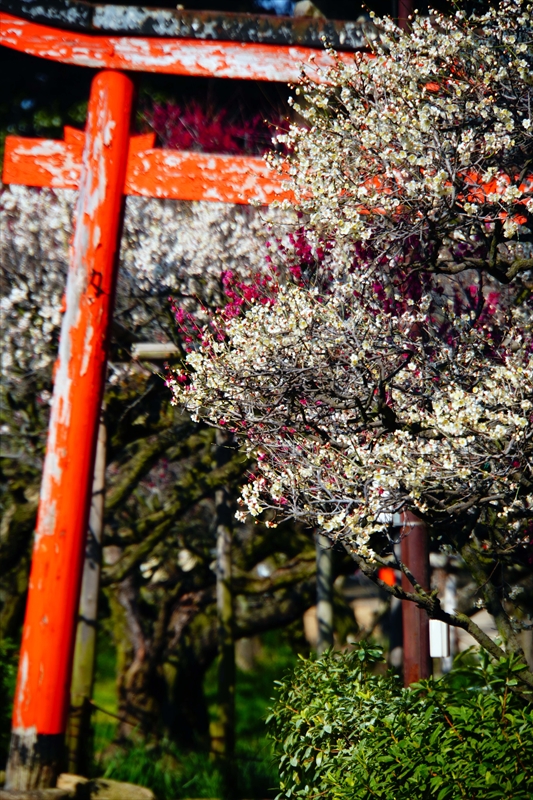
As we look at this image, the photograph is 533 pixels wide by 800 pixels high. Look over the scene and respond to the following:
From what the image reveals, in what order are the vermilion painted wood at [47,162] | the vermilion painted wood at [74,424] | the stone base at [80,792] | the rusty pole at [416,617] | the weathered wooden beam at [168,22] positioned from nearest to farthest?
the stone base at [80,792]
the rusty pole at [416,617]
the vermilion painted wood at [74,424]
the weathered wooden beam at [168,22]
the vermilion painted wood at [47,162]

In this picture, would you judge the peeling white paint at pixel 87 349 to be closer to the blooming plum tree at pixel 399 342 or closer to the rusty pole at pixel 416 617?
the blooming plum tree at pixel 399 342

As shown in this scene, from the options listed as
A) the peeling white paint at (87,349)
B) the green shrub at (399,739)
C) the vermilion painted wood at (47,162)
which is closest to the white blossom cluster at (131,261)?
the vermilion painted wood at (47,162)

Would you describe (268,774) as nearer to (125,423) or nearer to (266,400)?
(125,423)

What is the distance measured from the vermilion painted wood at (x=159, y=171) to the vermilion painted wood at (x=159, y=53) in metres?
0.52

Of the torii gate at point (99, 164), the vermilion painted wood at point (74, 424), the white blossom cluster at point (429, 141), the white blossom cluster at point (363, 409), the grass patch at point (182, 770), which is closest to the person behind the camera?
the white blossom cluster at point (363, 409)

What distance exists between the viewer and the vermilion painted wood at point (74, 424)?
18.0ft

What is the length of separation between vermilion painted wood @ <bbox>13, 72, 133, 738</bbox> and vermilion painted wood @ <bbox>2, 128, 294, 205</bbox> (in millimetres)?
154

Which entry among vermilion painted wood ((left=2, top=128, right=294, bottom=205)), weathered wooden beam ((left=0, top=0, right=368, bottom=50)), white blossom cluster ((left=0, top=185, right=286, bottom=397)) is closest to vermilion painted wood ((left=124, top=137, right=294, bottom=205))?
vermilion painted wood ((left=2, top=128, right=294, bottom=205))

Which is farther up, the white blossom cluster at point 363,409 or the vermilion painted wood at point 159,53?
the vermilion painted wood at point 159,53

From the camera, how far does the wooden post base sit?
17.6 feet

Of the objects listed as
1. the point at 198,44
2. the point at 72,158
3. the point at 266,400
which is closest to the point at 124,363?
the point at 72,158

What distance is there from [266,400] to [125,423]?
16.1ft

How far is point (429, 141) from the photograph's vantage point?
15.0 ft

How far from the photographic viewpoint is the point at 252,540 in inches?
498
